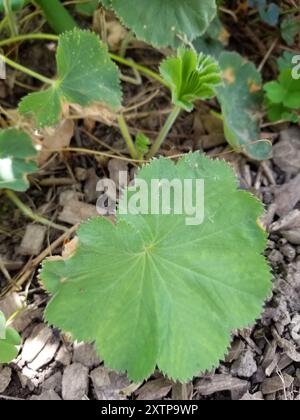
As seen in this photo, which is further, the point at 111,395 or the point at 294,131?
the point at 294,131

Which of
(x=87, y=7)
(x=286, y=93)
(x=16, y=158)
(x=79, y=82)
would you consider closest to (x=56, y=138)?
(x=16, y=158)

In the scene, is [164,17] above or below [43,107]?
above

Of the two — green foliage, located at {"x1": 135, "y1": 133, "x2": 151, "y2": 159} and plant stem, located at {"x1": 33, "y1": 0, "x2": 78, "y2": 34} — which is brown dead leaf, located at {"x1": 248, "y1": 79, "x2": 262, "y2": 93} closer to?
green foliage, located at {"x1": 135, "y1": 133, "x2": 151, "y2": 159}

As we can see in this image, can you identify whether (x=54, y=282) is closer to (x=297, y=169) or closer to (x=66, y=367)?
(x=66, y=367)

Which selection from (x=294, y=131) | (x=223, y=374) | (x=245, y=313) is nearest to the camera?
(x=245, y=313)

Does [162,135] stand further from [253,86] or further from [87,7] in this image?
[87,7]

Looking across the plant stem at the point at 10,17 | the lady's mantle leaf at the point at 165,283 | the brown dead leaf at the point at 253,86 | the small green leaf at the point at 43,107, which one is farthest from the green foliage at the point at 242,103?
the plant stem at the point at 10,17
